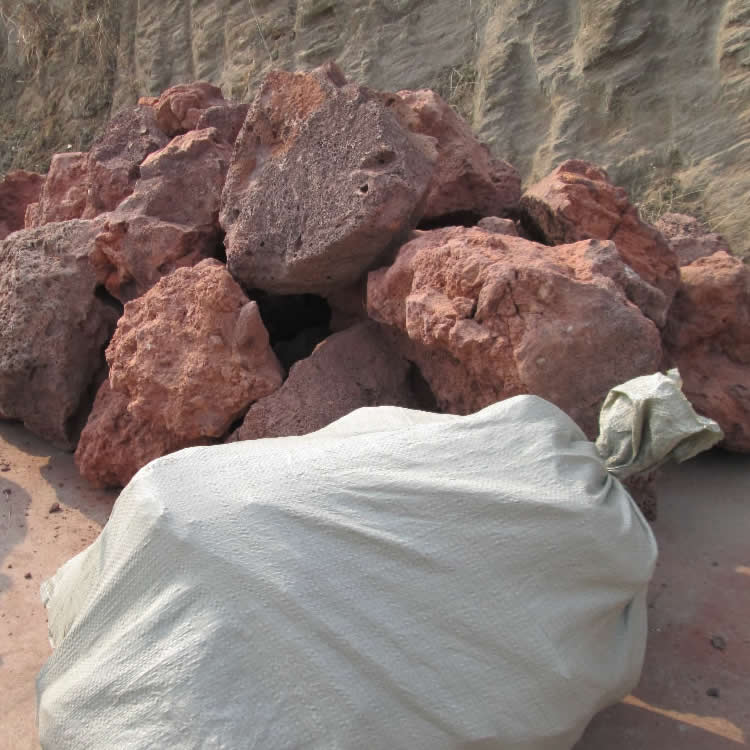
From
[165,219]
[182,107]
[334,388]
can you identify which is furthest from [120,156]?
[334,388]

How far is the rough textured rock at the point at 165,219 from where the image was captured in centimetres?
331

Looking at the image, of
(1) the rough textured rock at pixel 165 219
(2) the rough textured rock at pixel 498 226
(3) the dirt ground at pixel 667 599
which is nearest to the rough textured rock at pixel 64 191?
(1) the rough textured rock at pixel 165 219

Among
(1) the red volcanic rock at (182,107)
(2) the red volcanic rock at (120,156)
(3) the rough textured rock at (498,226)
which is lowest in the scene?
(3) the rough textured rock at (498,226)

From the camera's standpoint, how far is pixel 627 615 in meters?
1.68

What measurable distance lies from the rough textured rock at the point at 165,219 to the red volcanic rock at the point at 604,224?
1.36 m

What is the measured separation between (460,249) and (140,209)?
5.32ft

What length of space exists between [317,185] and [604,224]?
1097 millimetres

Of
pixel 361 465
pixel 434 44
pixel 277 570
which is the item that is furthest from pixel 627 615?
pixel 434 44

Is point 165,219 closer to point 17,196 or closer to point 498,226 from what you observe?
point 498,226

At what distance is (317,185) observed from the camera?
2.76 metres

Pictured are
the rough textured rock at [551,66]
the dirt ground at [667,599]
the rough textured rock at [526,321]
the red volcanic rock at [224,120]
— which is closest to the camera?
the dirt ground at [667,599]

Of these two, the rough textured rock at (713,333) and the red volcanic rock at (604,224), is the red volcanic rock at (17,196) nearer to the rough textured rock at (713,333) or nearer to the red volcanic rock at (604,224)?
the red volcanic rock at (604,224)

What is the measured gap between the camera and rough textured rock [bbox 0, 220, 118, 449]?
3.36 m

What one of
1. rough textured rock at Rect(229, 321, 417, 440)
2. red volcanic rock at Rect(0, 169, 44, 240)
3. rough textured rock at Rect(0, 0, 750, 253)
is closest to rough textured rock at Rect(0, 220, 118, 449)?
rough textured rock at Rect(229, 321, 417, 440)
